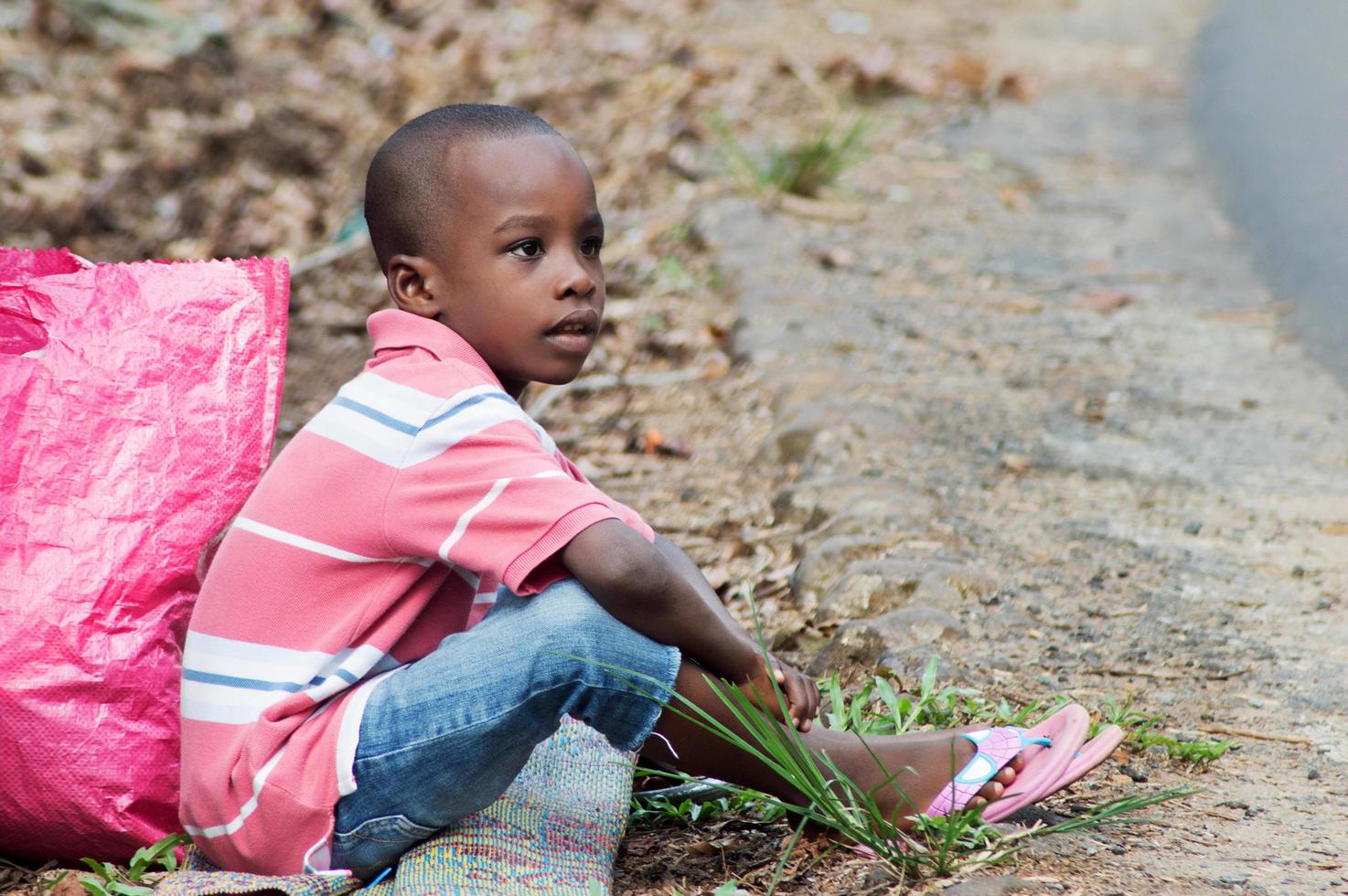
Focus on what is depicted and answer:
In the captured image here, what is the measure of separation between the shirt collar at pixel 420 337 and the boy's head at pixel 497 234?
2.4 inches

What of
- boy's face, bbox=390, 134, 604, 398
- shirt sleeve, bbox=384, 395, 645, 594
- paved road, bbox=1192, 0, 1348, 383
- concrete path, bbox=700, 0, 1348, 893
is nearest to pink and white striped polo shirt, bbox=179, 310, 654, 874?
shirt sleeve, bbox=384, 395, 645, 594

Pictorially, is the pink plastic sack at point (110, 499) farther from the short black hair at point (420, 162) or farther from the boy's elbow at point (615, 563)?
the boy's elbow at point (615, 563)

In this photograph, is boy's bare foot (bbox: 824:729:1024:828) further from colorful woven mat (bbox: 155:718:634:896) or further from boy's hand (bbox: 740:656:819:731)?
colorful woven mat (bbox: 155:718:634:896)

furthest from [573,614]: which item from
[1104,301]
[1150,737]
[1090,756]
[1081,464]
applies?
[1104,301]

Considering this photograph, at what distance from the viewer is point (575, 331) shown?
196cm

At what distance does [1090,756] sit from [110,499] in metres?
1.35

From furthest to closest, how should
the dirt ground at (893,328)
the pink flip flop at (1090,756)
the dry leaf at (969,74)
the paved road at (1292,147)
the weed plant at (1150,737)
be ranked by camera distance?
the dry leaf at (969,74) → the paved road at (1292,147) → the dirt ground at (893,328) → the weed plant at (1150,737) → the pink flip flop at (1090,756)

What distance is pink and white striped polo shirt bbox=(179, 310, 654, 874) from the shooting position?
168 centimetres

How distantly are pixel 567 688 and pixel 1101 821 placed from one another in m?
0.72

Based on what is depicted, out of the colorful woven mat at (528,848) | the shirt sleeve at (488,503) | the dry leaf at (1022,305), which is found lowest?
the dry leaf at (1022,305)

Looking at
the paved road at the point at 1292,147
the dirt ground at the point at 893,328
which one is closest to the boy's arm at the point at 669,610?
A: the dirt ground at the point at 893,328

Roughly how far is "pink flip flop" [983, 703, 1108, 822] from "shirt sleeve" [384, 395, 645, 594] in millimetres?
643

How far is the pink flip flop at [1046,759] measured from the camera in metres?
1.83

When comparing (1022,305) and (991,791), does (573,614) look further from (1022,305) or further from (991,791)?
(1022,305)
